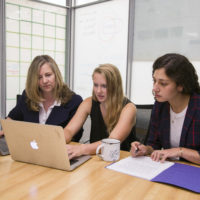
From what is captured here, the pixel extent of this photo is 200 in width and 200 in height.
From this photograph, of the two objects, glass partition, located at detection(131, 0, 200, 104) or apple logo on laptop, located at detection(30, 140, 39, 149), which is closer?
apple logo on laptop, located at detection(30, 140, 39, 149)

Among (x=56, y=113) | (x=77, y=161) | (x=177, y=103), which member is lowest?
(x=77, y=161)

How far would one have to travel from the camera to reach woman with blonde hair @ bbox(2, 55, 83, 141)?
6.27 feet

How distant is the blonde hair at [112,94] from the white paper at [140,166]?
1.42 ft

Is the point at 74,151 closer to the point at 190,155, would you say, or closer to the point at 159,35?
the point at 190,155

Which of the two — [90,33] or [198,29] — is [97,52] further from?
[198,29]

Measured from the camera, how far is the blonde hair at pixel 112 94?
1.66 metres

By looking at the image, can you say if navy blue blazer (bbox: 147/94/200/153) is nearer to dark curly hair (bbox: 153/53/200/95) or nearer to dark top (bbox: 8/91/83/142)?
dark curly hair (bbox: 153/53/200/95)

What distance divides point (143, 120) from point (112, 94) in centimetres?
32

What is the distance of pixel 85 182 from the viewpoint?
3.20 ft

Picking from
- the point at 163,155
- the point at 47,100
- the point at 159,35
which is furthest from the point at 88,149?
the point at 159,35

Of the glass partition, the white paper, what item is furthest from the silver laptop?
the glass partition

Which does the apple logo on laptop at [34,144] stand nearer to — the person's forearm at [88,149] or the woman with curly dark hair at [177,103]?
the person's forearm at [88,149]

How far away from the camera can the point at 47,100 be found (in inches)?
79.3

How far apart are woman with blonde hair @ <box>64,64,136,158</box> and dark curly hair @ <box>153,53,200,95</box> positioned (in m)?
0.35
